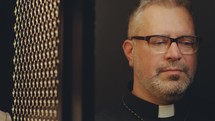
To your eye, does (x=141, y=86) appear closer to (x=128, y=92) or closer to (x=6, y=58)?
(x=128, y=92)

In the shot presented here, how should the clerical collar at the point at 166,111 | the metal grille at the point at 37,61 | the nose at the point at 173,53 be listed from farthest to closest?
the clerical collar at the point at 166,111
the nose at the point at 173,53
the metal grille at the point at 37,61

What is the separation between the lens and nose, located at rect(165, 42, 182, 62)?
93 cm

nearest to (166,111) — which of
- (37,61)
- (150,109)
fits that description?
(150,109)

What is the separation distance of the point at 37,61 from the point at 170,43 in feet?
1.06

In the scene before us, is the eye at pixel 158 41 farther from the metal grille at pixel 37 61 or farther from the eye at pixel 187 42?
the metal grille at pixel 37 61

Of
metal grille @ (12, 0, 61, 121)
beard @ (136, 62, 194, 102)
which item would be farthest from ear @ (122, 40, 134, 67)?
metal grille @ (12, 0, 61, 121)

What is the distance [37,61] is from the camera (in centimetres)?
84

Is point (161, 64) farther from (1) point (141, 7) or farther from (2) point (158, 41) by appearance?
(1) point (141, 7)

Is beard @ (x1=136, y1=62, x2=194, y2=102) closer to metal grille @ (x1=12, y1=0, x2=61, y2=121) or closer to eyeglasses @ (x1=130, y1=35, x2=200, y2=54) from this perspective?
eyeglasses @ (x1=130, y1=35, x2=200, y2=54)

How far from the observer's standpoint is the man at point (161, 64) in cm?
95

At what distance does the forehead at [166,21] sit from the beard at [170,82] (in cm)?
9

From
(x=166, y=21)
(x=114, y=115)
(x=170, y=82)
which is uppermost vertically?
(x=166, y=21)

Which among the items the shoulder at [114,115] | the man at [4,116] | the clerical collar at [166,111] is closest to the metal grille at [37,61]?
the man at [4,116]

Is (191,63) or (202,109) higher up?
(191,63)
